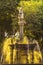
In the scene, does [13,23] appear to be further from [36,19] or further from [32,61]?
[32,61]

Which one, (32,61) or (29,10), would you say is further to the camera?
(29,10)

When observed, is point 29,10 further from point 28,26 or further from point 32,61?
point 32,61

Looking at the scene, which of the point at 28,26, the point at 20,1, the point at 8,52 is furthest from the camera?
the point at 20,1

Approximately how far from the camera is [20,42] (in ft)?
80.5

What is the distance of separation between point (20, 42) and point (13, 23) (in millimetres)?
21398

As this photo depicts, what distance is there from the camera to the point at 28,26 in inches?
1789

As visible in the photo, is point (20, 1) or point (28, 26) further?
point (20, 1)

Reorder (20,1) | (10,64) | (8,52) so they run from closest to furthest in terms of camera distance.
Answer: (10,64) < (8,52) < (20,1)

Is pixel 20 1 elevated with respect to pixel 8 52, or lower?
elevated

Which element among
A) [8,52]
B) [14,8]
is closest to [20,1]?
[14,8]

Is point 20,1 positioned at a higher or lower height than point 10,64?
higher

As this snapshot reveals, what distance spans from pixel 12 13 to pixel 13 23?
1.45 m

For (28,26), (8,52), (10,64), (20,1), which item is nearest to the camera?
(10,64)

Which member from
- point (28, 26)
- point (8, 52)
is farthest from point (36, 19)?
point (8, 52)
